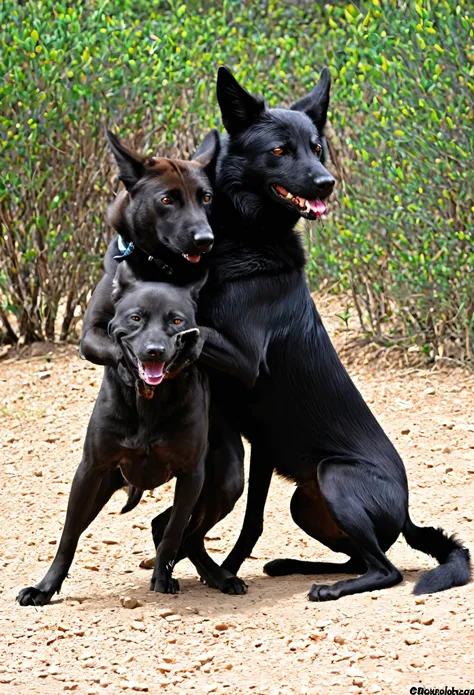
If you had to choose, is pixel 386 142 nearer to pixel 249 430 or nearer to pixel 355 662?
pixel 249 430

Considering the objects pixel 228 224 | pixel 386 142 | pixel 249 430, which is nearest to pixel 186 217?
pixel 228 224

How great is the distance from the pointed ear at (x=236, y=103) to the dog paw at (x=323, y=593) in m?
1.97

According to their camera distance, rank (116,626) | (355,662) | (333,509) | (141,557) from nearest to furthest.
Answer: (355,662), (116,626), (333,509), (141,557)

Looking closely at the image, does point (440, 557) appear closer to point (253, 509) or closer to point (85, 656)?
point (253, 509)

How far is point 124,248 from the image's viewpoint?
15.7 feet

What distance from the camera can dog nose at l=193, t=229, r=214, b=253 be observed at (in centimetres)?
449

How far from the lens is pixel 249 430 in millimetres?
5070

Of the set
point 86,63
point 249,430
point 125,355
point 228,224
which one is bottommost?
point 249,430

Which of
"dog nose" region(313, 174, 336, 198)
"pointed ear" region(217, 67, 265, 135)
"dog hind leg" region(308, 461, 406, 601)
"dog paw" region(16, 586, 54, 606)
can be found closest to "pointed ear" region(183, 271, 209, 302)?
"dog nose" region(313, 174, 336, 198)

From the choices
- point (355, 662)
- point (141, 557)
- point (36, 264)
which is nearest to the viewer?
point (355, 662)

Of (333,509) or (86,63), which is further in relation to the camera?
(86,63)

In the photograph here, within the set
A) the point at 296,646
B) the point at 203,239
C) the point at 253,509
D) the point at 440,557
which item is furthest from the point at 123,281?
the point at 440,557

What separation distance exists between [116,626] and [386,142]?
4.68 m

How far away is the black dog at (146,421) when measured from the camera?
441cm
